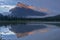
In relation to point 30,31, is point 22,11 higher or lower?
higher

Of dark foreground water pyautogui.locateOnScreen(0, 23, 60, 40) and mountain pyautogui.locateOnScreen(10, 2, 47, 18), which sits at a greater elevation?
mountain pyautogui.locateOnScreen(10, 2, 47, 18)

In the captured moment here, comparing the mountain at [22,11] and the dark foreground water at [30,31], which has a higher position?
Answer: the mountain at [22,11]

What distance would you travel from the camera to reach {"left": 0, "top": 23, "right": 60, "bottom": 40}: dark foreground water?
2520 millimetres

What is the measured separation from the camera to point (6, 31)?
8.76 ft

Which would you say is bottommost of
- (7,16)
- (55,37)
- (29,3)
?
(55,37)

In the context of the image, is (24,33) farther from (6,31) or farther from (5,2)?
(5,2)

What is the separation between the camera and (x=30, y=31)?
108 inches

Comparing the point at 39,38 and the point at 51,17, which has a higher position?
the point at 51,17

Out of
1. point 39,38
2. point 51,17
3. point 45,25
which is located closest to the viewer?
point 39,38

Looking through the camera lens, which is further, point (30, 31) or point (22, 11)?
point (30, 31)

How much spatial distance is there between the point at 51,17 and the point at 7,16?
2.33 feet

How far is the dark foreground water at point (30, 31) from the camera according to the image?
8.27 feet

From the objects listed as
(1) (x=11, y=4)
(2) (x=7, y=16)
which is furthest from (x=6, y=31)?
(1) (x=11, y=4)

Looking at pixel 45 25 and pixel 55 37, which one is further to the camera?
pixel 45 25
